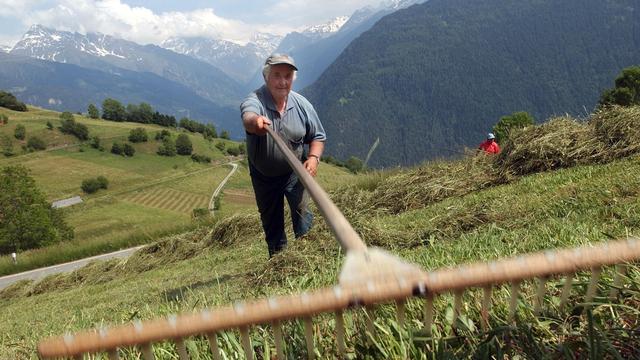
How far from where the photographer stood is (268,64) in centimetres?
433

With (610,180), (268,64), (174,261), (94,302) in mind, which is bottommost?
(174,261)

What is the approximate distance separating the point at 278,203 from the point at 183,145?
12103cm

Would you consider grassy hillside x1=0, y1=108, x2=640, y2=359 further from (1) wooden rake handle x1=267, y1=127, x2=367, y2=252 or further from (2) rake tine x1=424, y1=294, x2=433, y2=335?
(1) wooden rake handle x1=267, y1=127, x2=367, y2=252

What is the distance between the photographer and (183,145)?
120562 mm

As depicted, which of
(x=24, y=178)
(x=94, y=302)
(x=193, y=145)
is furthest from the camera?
(x=193, y=145)

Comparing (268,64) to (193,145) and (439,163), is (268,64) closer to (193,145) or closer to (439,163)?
(439,163)

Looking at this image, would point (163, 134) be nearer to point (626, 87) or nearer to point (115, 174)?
point (115, 174)

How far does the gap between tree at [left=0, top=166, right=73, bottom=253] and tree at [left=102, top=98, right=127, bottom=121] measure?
315ft

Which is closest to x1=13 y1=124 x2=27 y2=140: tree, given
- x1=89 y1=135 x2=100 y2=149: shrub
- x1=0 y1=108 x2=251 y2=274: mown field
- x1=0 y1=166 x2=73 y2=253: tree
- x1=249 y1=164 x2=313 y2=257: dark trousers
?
x1=0 y1=108 x2=251 y2=274: mown field

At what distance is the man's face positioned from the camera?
14.2 ft

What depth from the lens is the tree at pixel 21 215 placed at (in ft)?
167

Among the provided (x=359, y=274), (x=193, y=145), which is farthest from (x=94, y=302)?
(x=193, y=145)

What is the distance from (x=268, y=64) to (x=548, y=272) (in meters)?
3.69

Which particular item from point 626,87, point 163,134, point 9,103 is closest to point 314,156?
point 626,87
